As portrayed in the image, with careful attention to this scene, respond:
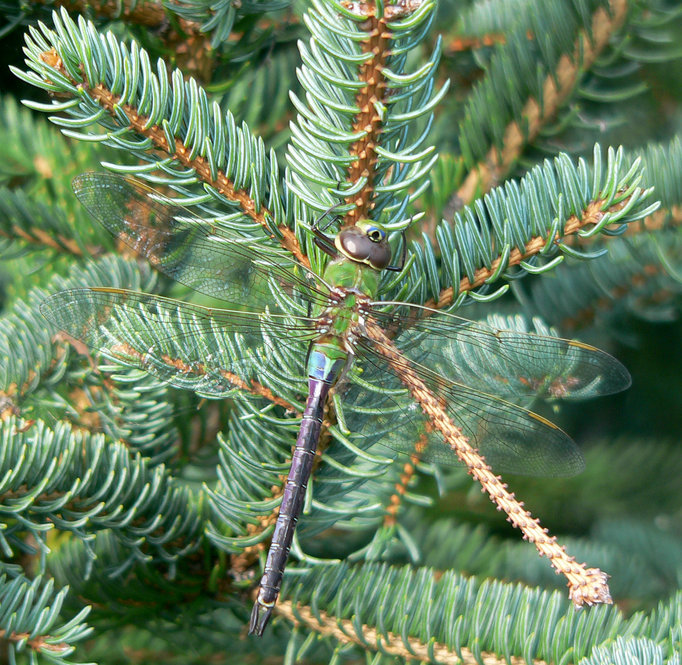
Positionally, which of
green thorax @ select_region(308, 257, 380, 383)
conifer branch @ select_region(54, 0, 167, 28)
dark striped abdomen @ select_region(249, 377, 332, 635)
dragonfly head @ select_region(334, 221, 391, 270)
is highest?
conifer branch @ select_region(54, 0, 167, 28)

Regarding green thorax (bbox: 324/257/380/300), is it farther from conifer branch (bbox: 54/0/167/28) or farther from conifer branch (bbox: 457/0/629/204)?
conifer branch (bbox: 54/0/167/28)

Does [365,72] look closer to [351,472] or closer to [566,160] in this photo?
[566,160]

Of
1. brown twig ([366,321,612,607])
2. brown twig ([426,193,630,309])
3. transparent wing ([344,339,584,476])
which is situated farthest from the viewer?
transparent wing ([344,339,584,476])

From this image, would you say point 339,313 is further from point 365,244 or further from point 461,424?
point 461,424

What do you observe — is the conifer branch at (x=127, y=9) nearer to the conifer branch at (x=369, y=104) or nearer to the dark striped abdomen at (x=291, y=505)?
the conifer branch at (x=369, y=104)

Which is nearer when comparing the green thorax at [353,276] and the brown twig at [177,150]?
the brown twig at [177,150]

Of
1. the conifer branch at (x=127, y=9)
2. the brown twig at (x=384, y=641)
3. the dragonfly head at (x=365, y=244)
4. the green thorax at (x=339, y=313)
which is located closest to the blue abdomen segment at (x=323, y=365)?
the green thorax at (x=339, y=313)

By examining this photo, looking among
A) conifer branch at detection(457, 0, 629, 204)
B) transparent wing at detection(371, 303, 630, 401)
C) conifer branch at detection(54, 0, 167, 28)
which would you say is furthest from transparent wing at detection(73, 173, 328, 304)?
conifer branch at detection(457, 0, 629, 204)
